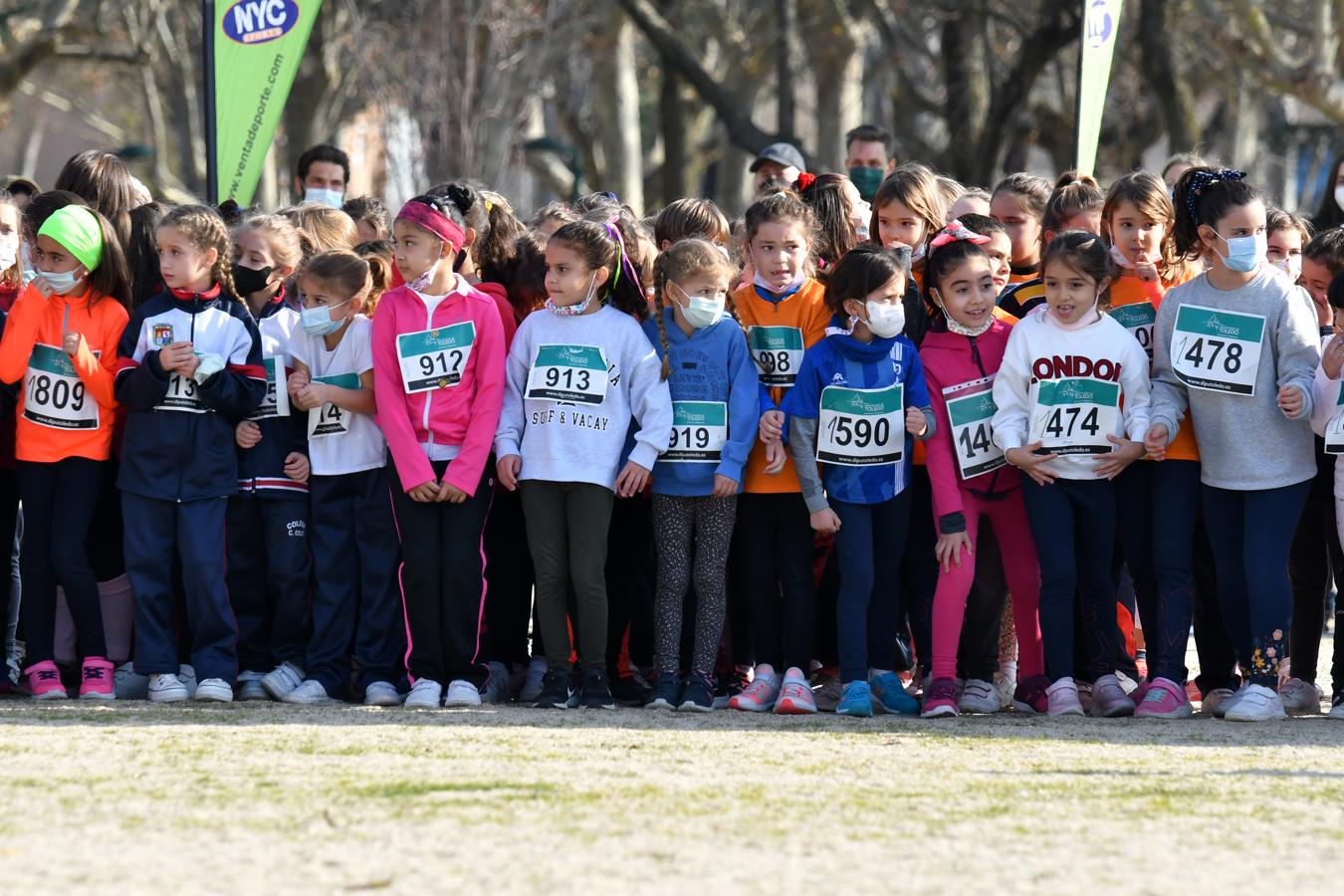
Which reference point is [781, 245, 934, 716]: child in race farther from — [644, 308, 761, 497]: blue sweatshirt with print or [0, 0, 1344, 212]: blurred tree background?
[0, 0, 1344, 212]: blurred tree background

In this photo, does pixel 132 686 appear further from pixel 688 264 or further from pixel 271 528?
pixel 688 264

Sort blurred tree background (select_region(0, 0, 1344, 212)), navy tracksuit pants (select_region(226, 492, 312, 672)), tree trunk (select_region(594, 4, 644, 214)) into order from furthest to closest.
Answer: tree trunk (select_region(594, 4, 644, 214)) < blurred tree background (select_region(0, 0, 1344, 212)) < navy tracksuit pants (select_region(226, 492, 312, 672))

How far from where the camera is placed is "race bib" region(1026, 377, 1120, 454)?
6.77 metres

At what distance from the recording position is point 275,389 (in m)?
7.12

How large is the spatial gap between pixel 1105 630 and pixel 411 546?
2.59 m

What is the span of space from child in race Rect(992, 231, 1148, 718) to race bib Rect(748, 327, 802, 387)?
2.52 ft

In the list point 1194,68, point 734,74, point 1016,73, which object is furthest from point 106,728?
point 1194,68

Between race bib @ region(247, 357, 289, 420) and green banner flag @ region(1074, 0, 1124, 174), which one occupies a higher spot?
green banner flag @ region(1074, 0, 1124, 174)

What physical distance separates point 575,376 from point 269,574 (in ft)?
4.82

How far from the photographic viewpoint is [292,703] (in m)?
6.88

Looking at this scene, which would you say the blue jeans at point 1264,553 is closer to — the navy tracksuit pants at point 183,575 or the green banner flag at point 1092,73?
the navy tracksuit pants at point 183,575

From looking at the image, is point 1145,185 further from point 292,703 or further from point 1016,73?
point 1016,73

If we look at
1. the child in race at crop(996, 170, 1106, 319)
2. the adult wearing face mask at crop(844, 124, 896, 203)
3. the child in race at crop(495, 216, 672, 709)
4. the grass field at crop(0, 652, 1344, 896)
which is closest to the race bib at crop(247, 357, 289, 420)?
the child in race at crop(495, 216, 672, 709)

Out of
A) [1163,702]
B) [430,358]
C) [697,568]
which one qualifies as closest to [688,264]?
[430,358]
